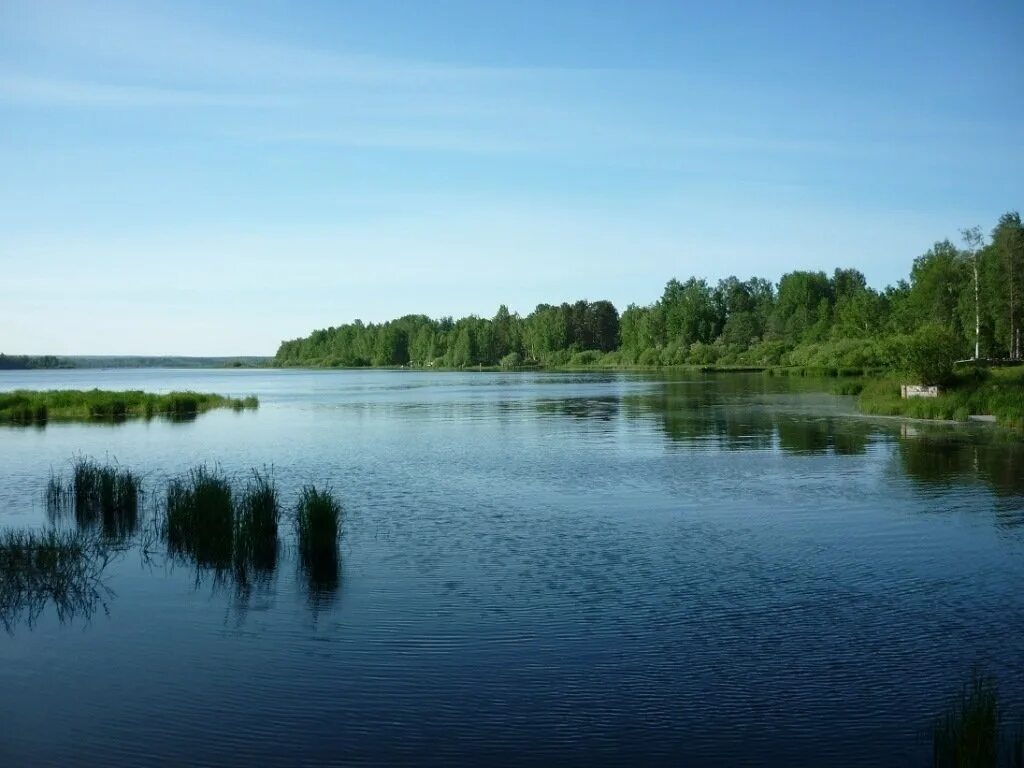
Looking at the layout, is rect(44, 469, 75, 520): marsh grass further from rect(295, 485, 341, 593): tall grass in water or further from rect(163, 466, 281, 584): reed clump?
rect(295, 485, 341, 593): tall grass in water

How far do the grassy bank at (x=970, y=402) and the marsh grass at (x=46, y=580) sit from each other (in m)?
33.4

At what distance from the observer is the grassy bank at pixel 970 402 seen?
124 feet

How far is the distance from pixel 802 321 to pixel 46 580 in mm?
140241

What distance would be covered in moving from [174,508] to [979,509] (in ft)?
53.1

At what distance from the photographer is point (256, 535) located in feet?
51.4

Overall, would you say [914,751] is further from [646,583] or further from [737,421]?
[737,421]

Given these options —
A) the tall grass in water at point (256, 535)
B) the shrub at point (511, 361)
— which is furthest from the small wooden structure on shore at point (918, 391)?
the shrub at point (511, 361)

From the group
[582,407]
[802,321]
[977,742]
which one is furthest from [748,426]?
[802,321]

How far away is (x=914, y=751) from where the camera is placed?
8242 mm

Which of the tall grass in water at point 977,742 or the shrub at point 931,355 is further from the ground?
the shrub at point 931,355

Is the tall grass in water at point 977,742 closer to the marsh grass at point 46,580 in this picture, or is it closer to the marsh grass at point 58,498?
the marsh grass at point 46,580

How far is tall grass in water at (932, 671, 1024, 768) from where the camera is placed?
7.49m

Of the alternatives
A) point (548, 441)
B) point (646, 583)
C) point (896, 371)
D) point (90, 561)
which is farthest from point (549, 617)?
point (896, 371)

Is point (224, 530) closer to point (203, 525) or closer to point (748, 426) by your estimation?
point (203, 525)
